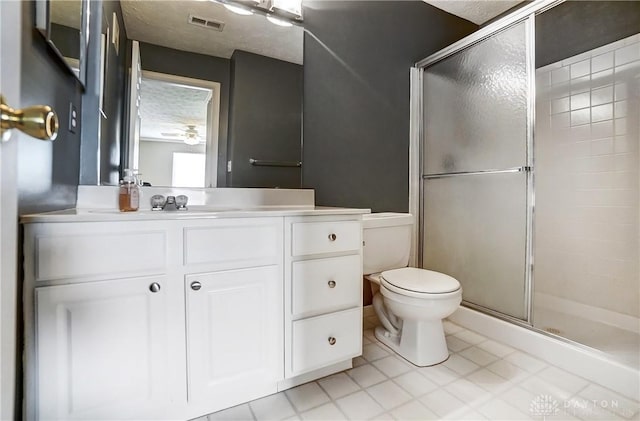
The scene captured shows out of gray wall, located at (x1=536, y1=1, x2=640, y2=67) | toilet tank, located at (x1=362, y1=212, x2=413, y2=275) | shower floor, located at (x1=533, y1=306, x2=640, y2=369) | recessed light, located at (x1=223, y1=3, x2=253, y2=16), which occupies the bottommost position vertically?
shower floor, located at (x1=533, y1=306, x2=640, y2=369)

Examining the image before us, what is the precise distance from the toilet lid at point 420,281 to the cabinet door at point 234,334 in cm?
64

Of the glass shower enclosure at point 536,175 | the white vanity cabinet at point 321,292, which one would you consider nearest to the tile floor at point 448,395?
the white vanity cabinet at point 321,292

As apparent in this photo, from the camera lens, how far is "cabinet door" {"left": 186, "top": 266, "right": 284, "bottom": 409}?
3.46 feet

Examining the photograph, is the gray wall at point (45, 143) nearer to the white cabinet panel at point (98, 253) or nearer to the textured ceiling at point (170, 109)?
the white cabinet panel at point (98, 253)

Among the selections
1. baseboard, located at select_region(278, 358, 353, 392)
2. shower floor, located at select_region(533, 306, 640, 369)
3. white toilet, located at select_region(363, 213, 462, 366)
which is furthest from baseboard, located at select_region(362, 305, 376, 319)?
shower floor, located at select_region(533, 306, 640, 369)

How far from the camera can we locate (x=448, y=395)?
1287 mm

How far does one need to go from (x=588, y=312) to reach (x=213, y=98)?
2.69 m

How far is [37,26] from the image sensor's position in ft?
2.76

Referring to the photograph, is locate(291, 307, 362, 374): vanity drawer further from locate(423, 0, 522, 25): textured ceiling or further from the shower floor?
locate(423, 0, 522, 25): textured ceiling

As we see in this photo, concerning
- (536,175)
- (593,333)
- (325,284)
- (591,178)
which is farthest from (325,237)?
(591,178)

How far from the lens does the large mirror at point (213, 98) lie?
1.43 metres

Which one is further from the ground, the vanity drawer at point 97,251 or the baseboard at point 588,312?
the vanity drawer at point 97,251

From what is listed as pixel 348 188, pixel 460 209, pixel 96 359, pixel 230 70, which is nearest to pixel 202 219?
pixel 96 359

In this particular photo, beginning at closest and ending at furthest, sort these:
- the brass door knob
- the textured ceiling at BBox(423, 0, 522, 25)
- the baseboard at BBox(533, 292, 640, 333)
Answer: the brass door knob → the baseboard at BBox(533, 292, 640, 333) → the textured ceiling at BBox(423, 0, 522, 25)
